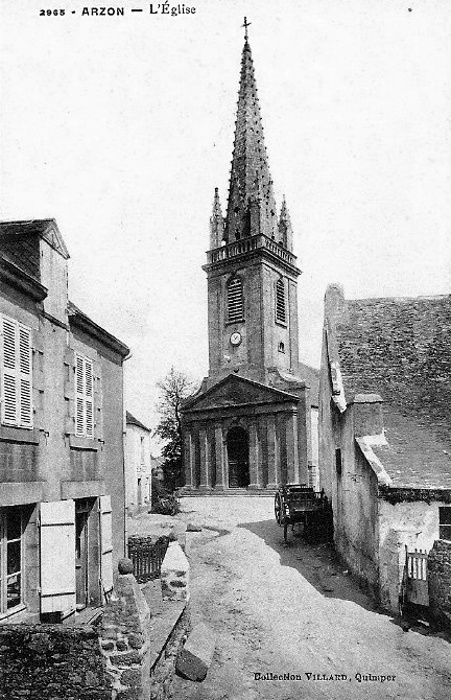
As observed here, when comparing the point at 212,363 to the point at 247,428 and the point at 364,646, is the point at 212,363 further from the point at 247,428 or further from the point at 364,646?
the point at 364,646

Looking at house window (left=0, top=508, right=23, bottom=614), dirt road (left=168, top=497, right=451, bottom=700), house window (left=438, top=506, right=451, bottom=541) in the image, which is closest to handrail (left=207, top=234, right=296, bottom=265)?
dirt road (left=168, top=497, right=451, bottom=700)

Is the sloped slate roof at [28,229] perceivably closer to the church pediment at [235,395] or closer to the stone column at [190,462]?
the church pediment at [235,395]

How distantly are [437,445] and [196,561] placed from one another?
718cm

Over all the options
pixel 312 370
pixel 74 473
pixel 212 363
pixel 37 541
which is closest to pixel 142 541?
pixel 74 473

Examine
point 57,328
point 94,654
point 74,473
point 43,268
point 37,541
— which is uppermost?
point 43,268

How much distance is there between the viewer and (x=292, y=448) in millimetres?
34125

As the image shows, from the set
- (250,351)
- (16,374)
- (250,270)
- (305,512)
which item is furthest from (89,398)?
(250,270)

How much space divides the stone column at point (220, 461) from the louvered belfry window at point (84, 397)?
86.1 feet

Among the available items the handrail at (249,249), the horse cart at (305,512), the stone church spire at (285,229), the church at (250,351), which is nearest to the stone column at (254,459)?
the church at (250,351)

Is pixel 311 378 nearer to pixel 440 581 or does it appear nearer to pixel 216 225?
pixel 216 225

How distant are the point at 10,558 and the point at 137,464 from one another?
30376 mm

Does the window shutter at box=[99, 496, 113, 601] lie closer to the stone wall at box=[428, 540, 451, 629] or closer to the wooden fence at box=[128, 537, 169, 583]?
the wooden fence at box=[128, 537, 169, 583]

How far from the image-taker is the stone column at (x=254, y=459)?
114 feet

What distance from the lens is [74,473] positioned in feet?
31.3
